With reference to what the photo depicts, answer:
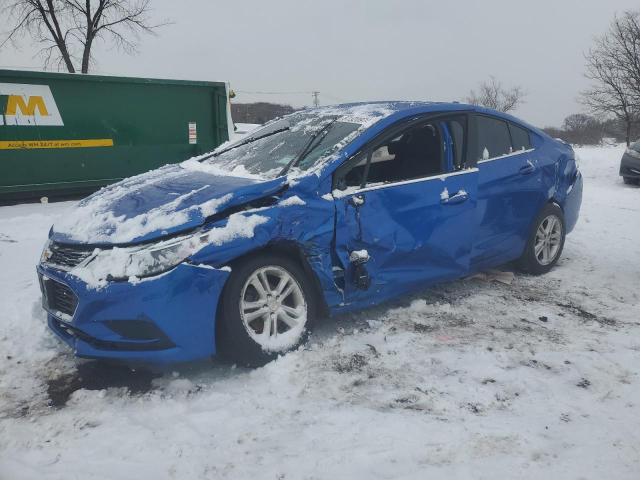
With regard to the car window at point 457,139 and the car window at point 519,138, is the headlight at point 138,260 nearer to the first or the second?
the car window at point 457,139

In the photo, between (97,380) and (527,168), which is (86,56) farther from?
(97,380)

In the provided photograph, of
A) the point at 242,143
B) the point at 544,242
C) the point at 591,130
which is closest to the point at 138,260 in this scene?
the point at 242,143

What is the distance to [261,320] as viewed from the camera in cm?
316

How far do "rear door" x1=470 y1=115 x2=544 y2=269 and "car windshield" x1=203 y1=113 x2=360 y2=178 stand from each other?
1.20m

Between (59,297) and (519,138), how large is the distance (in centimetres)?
386

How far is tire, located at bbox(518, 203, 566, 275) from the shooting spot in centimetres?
484

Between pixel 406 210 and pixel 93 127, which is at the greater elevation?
pixel 93 127

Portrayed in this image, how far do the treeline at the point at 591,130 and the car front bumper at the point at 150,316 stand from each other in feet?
103

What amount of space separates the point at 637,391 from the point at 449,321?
1291 mm

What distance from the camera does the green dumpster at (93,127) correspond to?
29.1 ft

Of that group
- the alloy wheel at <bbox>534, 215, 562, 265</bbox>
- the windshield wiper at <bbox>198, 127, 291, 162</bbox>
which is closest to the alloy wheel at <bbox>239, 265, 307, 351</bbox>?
the windshield wiper at <bbox>198, 127, 291, 162</bbox>

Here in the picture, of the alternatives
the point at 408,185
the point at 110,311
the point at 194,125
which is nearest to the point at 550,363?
the point at 408,185

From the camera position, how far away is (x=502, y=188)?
434 centimetres

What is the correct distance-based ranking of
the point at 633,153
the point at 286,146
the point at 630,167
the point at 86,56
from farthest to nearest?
1. the point at 86,56
2. the point at 633,153
3. the point at 630,167
4. the point at 286,146
